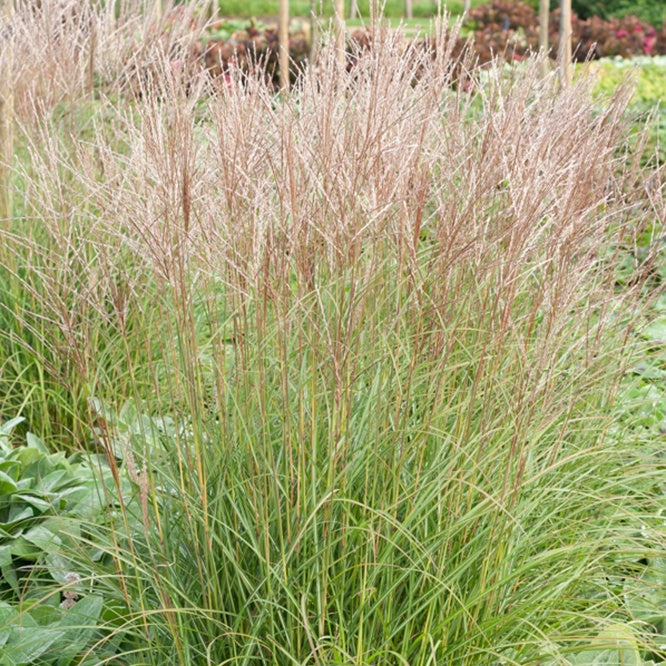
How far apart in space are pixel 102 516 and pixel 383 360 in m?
0.94

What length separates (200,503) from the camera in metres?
2.15

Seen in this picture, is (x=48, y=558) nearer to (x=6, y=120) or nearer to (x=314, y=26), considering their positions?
→ (x=6, y=120)

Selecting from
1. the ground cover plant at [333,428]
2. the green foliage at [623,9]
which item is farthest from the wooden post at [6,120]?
the green foliage at [623,9]

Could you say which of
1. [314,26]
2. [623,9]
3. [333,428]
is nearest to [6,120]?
[333,428]

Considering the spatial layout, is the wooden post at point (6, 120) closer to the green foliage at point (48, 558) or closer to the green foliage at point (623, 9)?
the green foliage at point (48, 558)

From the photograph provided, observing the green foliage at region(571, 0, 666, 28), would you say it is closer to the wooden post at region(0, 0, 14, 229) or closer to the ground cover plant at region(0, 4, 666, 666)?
the wooden post at region(0, 0, 14, 229)

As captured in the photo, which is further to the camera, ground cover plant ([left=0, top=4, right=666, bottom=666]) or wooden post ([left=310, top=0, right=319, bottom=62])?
wooden post ([left=310, top=0, right=319, bottom=62])

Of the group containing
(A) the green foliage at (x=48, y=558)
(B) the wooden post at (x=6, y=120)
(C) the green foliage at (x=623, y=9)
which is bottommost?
(A) the green foliage at (x=48, y=558)

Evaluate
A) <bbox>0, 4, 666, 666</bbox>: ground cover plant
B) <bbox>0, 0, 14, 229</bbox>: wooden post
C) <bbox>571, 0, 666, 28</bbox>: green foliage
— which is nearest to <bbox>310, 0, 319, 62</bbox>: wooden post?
<bbox>0, 4, 666, 666</bbox>: ground cover plant

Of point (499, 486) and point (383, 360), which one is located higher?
point (383, 360)

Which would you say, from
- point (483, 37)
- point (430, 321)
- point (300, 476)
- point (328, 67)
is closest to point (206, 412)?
point (300, 476)

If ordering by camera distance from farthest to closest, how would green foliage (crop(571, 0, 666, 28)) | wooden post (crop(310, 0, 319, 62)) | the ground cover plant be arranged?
green foliage (crop(571, 0, 666, 28)) → wooden post (crop(310, 0, 319, 62)) → the ground cover plant

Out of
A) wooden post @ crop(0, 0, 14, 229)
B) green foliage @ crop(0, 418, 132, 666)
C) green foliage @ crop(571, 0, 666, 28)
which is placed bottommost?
green foliage @ crop(0, 418, 132, 666)

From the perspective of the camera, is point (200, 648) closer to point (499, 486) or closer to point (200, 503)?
point (200, 503)
